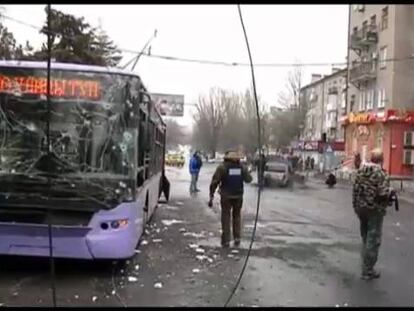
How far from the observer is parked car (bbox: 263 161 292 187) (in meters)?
38.6

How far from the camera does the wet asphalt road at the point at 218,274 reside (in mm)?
7887

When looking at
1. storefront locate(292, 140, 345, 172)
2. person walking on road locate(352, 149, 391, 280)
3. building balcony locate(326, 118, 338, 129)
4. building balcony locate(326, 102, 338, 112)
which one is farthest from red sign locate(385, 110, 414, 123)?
person walking on road locate(352, 149, 391, 280)

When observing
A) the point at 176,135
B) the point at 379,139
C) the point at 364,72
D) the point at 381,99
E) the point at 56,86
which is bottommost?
the point at 56,86

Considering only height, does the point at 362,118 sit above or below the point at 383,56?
below

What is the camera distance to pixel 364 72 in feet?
177

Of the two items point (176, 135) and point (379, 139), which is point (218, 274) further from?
point (176, 135)

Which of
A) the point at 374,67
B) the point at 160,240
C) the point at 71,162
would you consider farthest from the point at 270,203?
the point at 374,67

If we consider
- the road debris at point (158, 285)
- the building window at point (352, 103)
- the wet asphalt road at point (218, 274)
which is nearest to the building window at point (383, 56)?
the building window at point (352, 103)

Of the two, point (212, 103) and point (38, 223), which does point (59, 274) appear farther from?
point (212, 103)

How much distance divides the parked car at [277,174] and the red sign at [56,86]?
29.9 m

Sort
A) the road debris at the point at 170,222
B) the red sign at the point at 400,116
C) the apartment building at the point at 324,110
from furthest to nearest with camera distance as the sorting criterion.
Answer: the apartment building at the point at 324,110 < the red sign at the point at 400,116 < the road debris at the point at 170,222

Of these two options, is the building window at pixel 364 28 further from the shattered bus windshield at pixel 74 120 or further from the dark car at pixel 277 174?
the shattered bus windshield at pixel 74 120

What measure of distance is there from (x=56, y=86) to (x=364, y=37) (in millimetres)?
47576

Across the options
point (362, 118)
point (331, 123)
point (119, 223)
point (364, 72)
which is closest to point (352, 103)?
point (364, 72)
